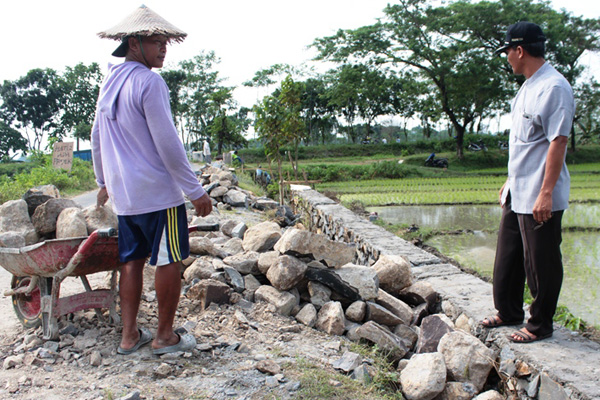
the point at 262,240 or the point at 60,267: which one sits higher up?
the point at 60,267

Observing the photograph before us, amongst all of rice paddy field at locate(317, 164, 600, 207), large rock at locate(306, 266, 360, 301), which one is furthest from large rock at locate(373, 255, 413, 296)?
rice paddy field at locate(317, 164, 600, 207)

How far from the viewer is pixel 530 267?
2527 millimetres

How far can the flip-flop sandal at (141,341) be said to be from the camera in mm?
2447

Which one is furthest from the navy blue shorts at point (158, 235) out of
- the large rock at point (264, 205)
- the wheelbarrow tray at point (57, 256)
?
the large rock at point (264, 205)

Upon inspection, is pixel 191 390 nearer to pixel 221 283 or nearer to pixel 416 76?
pixel 221 283

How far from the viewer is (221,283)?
3232 mm

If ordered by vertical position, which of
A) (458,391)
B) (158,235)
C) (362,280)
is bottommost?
(458,391)

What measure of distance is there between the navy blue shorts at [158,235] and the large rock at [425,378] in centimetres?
135

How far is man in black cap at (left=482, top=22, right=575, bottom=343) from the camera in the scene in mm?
2371

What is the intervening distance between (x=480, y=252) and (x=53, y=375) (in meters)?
5.54

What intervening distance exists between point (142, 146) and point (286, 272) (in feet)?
4.71

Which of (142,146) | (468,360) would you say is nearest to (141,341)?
(142,146)

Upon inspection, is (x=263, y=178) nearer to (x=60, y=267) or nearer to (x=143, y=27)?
(x=60, y=267)

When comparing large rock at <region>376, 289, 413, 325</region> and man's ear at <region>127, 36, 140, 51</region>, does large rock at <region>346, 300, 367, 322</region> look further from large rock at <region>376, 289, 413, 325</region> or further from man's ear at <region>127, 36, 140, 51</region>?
man's ear at <region>127, 36, 140, 51</region>
